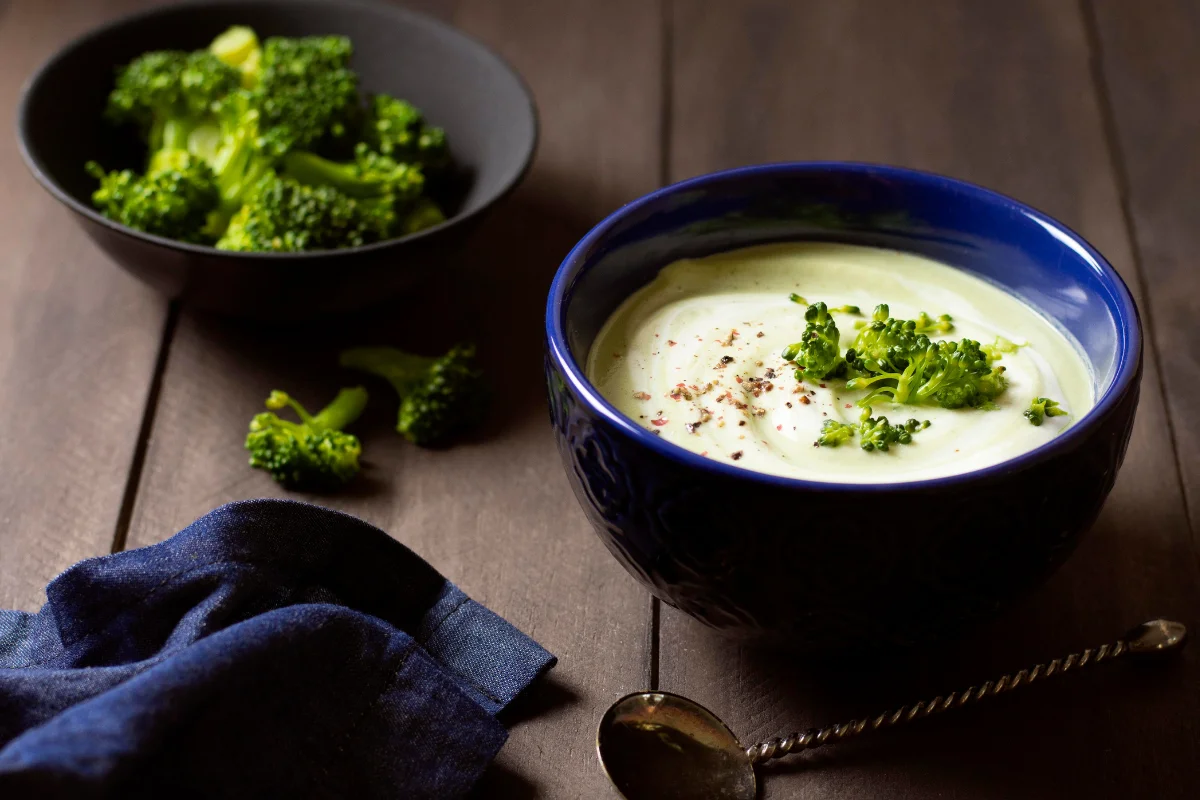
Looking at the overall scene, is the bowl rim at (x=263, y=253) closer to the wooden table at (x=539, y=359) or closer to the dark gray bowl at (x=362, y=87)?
the dark gray bowl at (x=362, y=87)

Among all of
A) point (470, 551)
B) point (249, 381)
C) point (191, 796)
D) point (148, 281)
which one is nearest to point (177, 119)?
point (148, 281)

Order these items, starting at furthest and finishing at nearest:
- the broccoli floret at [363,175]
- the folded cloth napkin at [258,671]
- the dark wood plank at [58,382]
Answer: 1. the broccoli floret at [363,175]
2. the dark wood plank at [58,382]
3. the folded cloth napkin at [258,671]

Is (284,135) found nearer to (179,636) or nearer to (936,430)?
(179,636)

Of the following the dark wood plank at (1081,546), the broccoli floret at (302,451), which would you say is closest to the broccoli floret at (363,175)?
the broccoli floret at (302,451)

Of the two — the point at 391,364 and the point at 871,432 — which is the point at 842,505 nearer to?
the point at 871,432

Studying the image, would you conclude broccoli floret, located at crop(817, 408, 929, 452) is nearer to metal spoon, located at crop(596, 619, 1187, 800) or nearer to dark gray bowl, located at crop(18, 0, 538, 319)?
metal spoon, located at crop(596, 619, 1187, 800)
